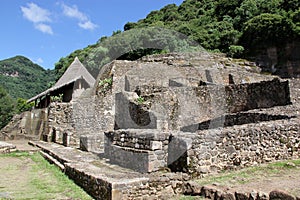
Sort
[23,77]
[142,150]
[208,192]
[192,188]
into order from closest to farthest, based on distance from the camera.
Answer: [208,192]
[192,188]
[142,150]
[23,77]

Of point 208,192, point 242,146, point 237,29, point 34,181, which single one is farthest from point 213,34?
point 208,192

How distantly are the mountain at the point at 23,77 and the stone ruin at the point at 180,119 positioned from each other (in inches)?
1823

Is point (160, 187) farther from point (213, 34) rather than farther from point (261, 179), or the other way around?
point (213, 34)

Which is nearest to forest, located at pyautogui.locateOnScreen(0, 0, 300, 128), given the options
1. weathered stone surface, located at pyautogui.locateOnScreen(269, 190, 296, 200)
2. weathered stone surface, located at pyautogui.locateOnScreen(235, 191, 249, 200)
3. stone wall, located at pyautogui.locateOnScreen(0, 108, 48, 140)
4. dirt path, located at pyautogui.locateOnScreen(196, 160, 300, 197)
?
stone wall, located at pyautogui.locateOnScreen(0, 108, 48, 140)

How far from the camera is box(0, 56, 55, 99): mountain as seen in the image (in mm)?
65375

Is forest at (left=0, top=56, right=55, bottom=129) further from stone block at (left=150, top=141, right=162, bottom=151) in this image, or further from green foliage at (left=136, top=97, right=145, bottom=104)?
stone block at (left=150, top=141, right=162, bottom=151)

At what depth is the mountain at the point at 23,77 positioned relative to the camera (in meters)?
65.4

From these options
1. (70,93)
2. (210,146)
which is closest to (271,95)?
(210,146)

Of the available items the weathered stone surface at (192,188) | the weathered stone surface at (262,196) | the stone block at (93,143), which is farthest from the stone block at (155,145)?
the stone block at (93,143)

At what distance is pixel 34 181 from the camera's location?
6461mm

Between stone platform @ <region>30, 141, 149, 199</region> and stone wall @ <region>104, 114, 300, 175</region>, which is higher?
stone wall @ <region>104, 114, 300, 175</region>

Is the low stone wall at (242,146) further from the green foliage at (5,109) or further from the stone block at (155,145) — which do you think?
the green foliage at (5,109)

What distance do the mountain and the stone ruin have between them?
46.3 m

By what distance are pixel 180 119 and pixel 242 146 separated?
5.76 m
